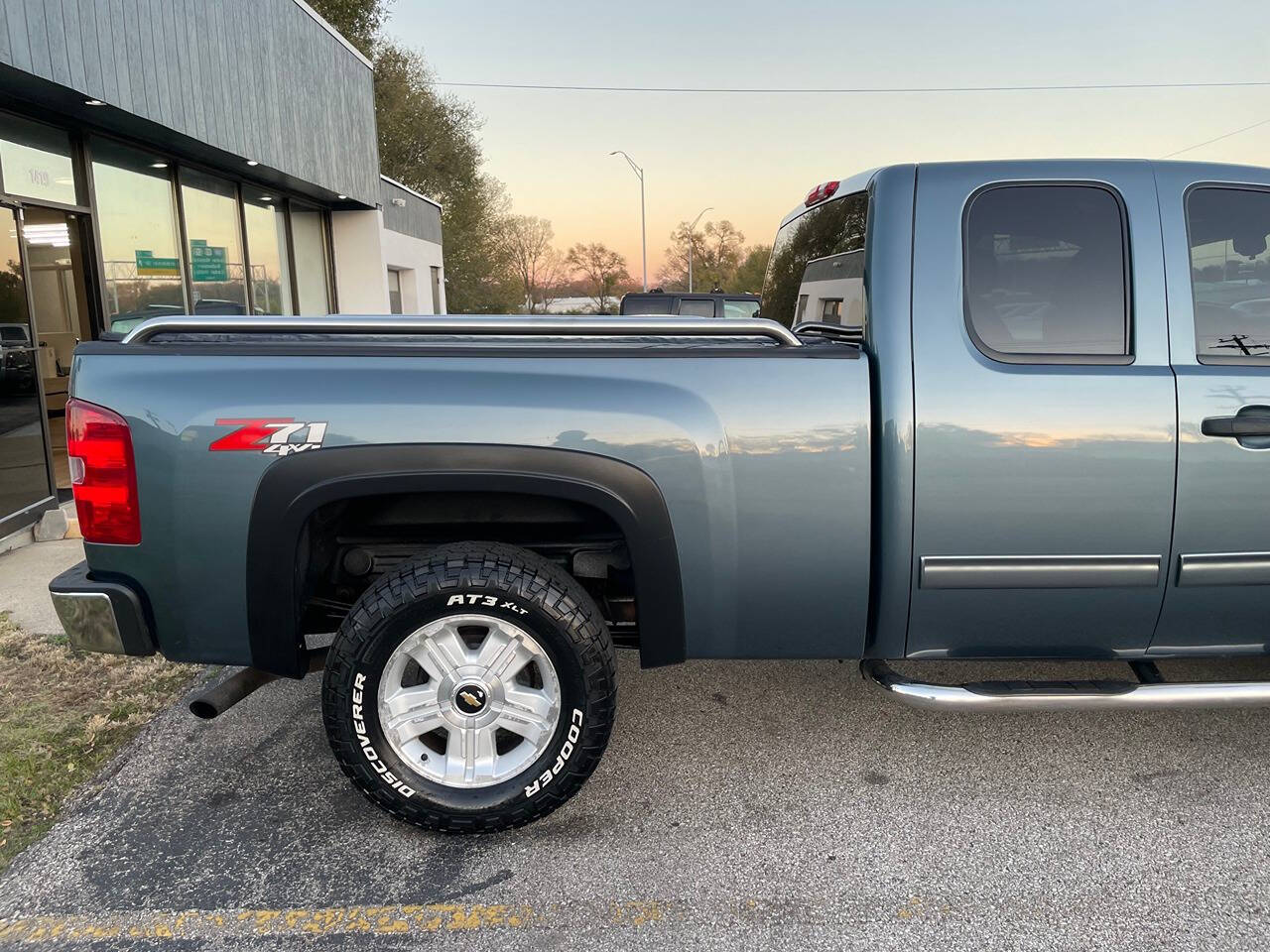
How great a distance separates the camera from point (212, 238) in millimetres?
10453

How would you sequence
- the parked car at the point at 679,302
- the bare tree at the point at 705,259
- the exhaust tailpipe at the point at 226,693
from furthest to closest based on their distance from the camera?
the bare tree at the point at 705,259 < the parked car at the point at 679,302 < the exhaust tailpipe at the point at 226,693

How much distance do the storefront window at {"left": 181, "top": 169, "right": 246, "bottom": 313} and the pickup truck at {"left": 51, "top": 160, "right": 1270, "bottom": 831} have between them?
7731 millimetres

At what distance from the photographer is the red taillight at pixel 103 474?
2.42 metres

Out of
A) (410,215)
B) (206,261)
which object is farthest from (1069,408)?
(410,215)

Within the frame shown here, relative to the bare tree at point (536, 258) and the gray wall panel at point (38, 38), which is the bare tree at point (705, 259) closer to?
the bare tree at point (536, 258)

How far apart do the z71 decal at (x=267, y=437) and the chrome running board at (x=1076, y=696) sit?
185 cm

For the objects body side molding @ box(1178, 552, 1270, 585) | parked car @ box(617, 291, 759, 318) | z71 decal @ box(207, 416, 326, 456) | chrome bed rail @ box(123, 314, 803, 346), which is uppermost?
parked car @ box(617, 291, 759, 318)

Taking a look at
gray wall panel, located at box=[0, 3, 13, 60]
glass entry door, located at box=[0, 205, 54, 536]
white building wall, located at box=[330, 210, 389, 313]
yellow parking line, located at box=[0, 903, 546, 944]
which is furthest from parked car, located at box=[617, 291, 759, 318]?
yellow parking line, located at box=[0, 903, 546, 944]

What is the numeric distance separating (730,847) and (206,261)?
32.8ft

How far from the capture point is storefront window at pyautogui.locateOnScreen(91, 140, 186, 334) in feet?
26.2

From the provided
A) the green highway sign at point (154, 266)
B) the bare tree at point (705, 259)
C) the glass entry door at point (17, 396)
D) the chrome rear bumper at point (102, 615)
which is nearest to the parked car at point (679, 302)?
the green highway sign at point (154, 266)

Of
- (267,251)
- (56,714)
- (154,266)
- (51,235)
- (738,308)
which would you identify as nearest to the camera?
(56,714)

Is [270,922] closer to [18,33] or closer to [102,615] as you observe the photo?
[102,615]

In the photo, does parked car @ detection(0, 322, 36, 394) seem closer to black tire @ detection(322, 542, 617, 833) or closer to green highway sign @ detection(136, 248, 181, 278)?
green highway sign @ detection(136, 248, 181, 278)
